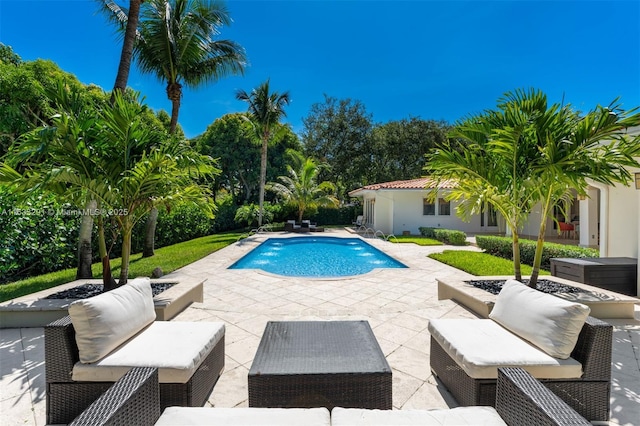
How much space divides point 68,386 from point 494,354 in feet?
11.8

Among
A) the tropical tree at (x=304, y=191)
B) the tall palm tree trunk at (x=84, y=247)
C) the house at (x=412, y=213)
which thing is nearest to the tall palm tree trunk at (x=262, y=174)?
the tropical tree at (x=304, y=191)

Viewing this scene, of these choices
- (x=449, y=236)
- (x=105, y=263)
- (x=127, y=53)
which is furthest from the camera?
(x=449, y=236)

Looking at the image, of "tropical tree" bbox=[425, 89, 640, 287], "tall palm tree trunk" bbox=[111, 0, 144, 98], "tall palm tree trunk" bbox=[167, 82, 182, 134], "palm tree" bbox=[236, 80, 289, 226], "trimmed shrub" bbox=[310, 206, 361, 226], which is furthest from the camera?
"trimmed shrub" bbox=[310, 206, 361, 226]

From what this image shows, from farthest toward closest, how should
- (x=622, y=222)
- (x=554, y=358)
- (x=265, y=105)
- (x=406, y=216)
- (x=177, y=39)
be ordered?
(x=406, y=216)
(x=265, y=105)
(x=177, y=39)
(x=622, y=222)
(x=554, y=358)

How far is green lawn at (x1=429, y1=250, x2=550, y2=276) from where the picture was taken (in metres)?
8.55

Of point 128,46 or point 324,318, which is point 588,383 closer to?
point 324,318

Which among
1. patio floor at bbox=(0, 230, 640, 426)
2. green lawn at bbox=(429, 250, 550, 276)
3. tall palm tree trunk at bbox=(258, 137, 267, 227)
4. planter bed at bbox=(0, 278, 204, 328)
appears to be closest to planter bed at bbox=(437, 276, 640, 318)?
patio floor at bbox=(0, 230, 640, 426)

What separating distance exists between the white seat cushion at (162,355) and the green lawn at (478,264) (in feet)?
25.3

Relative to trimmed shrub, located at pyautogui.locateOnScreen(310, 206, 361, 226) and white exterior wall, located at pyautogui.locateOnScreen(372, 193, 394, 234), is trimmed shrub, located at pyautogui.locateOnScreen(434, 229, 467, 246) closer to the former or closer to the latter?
white exterior wall, located at pyautogui.locateOnScreen(372, 193, 394, 234)

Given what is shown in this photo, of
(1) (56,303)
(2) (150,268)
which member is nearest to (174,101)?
(2) (150,268)

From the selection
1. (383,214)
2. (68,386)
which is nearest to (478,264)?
(68,386)

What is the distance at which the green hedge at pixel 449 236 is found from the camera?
14852mm

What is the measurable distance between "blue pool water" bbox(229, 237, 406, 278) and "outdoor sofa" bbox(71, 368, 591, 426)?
25.0 feet

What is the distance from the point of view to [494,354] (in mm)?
2578
